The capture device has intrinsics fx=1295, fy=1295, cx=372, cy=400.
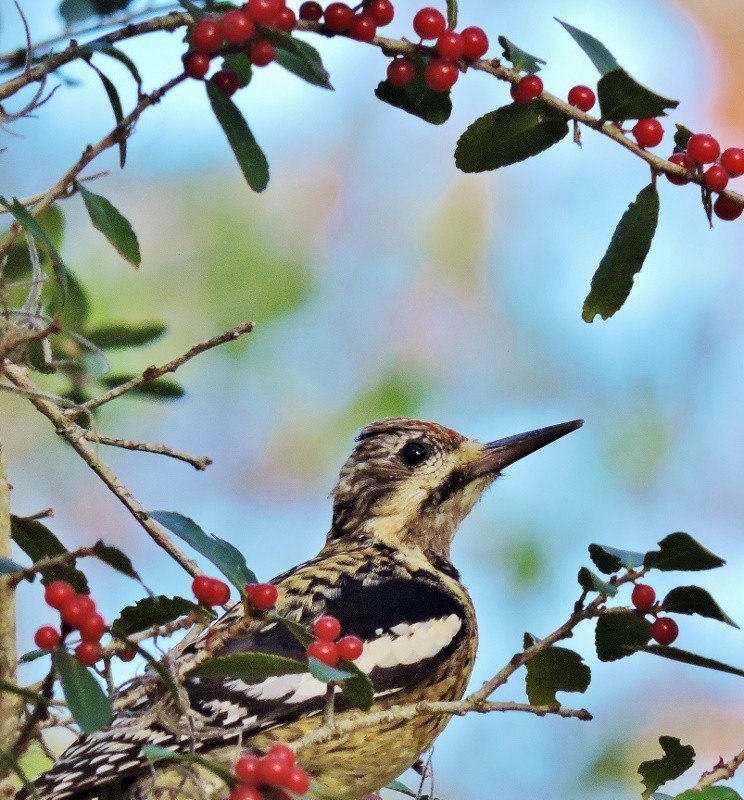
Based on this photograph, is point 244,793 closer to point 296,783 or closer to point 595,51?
point 296,783

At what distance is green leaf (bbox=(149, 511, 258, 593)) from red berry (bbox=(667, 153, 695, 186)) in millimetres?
826

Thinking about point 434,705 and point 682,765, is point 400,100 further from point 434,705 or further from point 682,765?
point 682,765

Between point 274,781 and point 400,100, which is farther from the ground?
point 400,100

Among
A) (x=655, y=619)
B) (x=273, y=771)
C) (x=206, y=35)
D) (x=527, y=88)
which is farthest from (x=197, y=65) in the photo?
(x=655, y=619)

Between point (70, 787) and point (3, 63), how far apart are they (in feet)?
4.33

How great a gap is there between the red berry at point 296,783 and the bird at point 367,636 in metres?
0.20

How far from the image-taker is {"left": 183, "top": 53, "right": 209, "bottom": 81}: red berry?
1674 millimetres

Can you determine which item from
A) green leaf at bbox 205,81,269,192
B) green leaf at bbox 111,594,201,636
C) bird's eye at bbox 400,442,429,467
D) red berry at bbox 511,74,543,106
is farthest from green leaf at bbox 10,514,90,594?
bird's eye at bbox 400,442,429,467

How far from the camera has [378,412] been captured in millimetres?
5617

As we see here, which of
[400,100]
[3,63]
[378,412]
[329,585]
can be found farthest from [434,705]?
[378,412]

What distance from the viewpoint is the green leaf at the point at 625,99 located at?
172 cm

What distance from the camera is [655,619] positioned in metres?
1.91

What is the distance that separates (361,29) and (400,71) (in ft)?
0.40

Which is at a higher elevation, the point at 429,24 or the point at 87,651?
the point at 429,24
